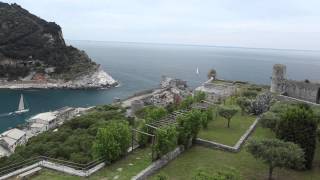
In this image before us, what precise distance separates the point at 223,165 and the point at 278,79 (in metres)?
24.6

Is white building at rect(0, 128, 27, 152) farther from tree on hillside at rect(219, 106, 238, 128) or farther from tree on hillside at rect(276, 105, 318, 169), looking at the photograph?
tree on hillside at rect(276, 105, 318, 169)

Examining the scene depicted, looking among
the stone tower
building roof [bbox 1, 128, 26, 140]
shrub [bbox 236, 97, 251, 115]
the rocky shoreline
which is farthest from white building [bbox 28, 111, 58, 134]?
the rocky shoreline

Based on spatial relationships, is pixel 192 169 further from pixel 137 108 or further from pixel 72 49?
pixel 72 49

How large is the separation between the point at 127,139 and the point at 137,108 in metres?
44.0

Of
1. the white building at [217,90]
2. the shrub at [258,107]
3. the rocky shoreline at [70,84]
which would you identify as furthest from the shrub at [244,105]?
the rocky shoreline at [70,84]

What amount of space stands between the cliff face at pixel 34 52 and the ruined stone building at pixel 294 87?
94.2 meters

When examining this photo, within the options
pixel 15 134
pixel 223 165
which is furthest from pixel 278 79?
pixel 15 134

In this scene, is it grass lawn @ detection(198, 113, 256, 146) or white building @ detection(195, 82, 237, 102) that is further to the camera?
white building @ detection(195, 82, 237, 102)

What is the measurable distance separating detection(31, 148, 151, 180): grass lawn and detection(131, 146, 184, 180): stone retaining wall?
1.35 ft

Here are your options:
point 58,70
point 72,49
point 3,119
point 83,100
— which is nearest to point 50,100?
point 83,100

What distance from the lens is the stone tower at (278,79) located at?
4078 centimetres

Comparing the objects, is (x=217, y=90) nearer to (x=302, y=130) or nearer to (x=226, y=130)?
(x=226, y=130)

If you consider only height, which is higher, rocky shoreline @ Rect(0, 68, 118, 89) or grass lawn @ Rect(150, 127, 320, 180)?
grass lawn @ Rect(150, 127, 320, 180)

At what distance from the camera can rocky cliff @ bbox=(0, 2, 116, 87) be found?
123 meters
